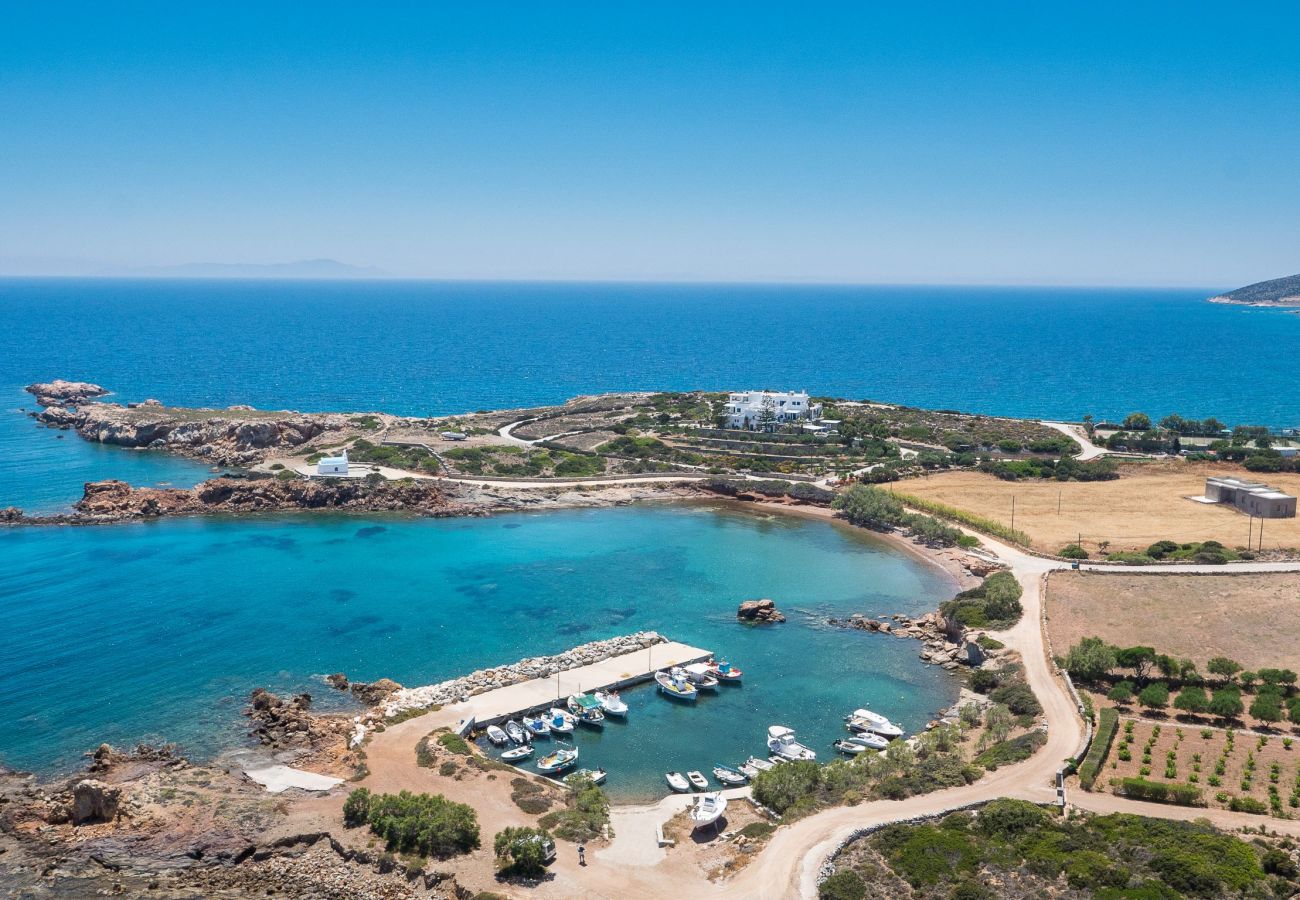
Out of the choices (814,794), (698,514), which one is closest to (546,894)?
(814,794)

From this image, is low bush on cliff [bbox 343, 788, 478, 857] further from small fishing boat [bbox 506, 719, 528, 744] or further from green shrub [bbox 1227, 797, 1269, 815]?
green shrub [bbox 1227, 797, 1269, 815]

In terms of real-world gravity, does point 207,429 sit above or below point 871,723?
above

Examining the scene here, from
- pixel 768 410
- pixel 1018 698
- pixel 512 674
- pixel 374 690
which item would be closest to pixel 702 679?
pixel 512 674

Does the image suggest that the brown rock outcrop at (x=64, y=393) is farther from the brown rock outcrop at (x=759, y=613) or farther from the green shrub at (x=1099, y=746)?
the green shrub at (x=1099, y=746)

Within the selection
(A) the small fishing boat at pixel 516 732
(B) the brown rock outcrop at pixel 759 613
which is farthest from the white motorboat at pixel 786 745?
(B) the brown rock outcrop at pixel 759 613

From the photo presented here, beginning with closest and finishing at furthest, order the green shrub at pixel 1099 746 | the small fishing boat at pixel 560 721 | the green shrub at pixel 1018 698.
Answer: the green shrub at pixel 1099 746 → the green shrub at pixel 1018 698 → the small fishing boat at pixel 560 721

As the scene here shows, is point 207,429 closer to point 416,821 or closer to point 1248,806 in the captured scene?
point 416,821
